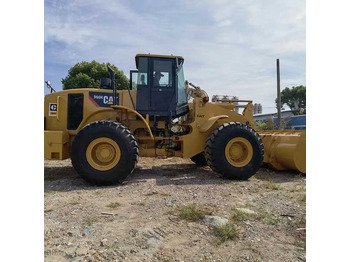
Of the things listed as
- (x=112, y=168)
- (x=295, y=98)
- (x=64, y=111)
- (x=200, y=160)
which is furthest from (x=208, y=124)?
(x=295, y=98)

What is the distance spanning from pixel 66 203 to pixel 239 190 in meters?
3.23

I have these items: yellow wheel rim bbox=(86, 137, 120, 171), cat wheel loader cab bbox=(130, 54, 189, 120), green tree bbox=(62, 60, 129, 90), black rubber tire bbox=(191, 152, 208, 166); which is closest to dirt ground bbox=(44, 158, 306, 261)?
yellow wheel rim bbox=(86, 137, 120, 171)

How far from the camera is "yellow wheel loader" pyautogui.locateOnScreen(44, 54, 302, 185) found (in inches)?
211

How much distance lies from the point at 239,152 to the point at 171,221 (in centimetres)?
324

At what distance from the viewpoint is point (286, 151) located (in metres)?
6.56

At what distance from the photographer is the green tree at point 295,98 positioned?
40500mm

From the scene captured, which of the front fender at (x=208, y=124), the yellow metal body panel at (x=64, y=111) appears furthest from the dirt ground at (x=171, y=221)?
the yellow metal body panel at (x=64, y=111)

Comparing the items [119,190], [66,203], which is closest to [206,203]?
[119,190]

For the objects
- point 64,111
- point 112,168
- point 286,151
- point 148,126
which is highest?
point 64,111

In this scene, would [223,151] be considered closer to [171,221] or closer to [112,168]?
[112,168]

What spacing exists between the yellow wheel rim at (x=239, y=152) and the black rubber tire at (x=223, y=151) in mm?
69

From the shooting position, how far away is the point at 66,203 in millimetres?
4129

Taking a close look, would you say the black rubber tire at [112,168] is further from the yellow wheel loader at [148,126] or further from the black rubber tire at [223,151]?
the black rubber tire at [223,151]

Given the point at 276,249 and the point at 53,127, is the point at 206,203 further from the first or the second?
the point at 53,127
